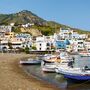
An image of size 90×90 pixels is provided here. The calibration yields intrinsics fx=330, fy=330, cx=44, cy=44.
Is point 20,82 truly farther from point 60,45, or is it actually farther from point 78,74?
point 60,45

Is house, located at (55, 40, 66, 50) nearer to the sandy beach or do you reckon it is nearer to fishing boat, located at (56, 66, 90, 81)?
the sandy beach

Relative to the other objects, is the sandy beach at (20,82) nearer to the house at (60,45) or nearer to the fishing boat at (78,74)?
the fishing boat at (78,74)

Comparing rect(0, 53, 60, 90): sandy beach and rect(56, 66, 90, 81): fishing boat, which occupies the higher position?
rect(56, 66, 90, 81): fishing boat

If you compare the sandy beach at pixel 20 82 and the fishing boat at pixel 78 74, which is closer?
the sandy beach at pixel 20 82

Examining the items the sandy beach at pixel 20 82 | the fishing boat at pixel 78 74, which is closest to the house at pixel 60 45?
the sandy beach at pixel 20 82

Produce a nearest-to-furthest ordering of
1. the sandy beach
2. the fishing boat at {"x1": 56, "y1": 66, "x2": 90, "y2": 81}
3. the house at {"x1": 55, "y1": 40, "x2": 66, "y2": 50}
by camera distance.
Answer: the sandy beach, the fishing boat at {"x1": 56, "y1": 66, "x2": 90, "y2": 81}, the house at {"x1": 55, "y1": 40, "x2": 66, "y2": 50}

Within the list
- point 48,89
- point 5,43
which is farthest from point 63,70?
point 5,43

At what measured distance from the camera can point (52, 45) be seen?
14512 centimetres

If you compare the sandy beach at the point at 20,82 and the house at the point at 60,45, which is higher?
the house at the point at 60,45

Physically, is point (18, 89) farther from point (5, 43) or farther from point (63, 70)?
point (5, 43)

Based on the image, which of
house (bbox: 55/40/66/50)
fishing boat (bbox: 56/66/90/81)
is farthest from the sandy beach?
house (bbox: 55/40/66/50)

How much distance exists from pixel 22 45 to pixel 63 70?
105976 millimetres

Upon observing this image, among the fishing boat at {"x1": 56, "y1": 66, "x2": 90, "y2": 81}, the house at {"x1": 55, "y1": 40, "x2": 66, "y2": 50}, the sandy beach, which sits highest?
the house at {"x1": 55, "y1": 40, "x2": 66, "y2": 50}

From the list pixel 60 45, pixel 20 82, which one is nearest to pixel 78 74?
pixel 20 82
